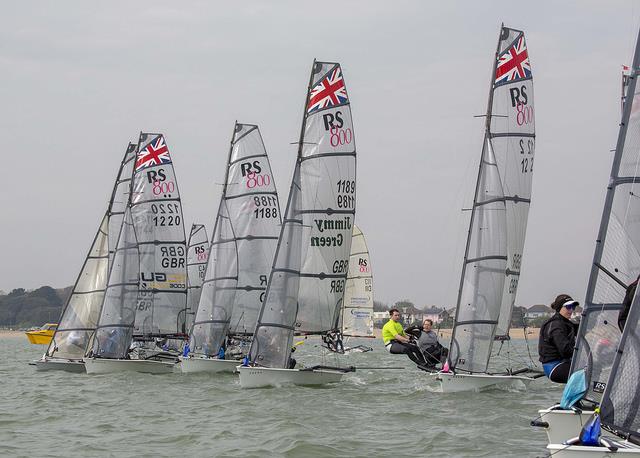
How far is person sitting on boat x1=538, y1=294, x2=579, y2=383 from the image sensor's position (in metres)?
12.2

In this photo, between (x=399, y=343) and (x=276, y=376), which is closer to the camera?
(x=276, y=376)

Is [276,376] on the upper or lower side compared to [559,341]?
lower

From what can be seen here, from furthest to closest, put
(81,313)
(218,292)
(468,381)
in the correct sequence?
1. (218,292)
2. (81,313)
3. (468,381)

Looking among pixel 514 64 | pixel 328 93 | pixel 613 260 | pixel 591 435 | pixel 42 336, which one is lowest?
pixel 591 435

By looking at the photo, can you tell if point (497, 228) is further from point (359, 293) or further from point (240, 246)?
point (359, 293)

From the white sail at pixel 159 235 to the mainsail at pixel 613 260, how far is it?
2154 cm

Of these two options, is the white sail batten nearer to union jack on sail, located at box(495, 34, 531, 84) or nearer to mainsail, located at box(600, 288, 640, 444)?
union jack on sail, located at box(495, 34, 531, 84)

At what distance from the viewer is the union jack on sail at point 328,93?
75.3 feet

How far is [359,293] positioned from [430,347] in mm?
20761

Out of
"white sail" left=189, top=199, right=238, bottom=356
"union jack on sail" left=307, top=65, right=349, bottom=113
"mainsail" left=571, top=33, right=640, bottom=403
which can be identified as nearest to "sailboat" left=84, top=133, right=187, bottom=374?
"white sail" left=189, top=199, right=238, bottom=356

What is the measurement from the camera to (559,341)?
1224 centimetres

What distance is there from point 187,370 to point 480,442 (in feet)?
46.6

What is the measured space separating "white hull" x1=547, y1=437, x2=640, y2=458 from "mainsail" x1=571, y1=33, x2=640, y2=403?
1.78m

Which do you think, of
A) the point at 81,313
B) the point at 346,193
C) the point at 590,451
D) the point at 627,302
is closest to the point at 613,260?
the point at 627,302
